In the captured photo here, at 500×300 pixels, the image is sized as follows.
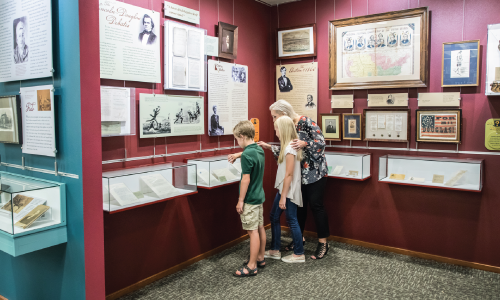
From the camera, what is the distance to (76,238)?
247cm

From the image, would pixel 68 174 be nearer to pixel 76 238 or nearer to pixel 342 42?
pixel 76 238

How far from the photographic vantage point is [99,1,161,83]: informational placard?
3021 mm

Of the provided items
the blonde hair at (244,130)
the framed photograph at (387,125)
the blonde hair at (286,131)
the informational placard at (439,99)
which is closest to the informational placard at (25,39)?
the blonde hair at (244,130)

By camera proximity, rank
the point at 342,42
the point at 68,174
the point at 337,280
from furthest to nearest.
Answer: the point at 342,42 → the point at 337,280 → the point at 68,174

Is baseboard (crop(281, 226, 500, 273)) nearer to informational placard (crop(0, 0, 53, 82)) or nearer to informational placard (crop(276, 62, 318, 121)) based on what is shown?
informational placard (crop(276, 62, 318, 121))

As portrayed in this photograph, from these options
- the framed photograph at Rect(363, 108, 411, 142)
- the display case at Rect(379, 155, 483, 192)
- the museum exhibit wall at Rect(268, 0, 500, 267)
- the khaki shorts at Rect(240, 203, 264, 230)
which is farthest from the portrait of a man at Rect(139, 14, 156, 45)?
the display case at Rect(379, 155, 483, 192)

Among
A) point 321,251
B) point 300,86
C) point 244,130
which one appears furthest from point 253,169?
point 300,86

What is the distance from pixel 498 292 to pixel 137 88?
3644 millimetres

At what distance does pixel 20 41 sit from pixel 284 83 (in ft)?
10.3

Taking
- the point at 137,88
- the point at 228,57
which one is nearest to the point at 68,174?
the point at 137,88

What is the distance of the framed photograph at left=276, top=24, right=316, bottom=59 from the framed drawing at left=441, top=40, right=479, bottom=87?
1.52 m

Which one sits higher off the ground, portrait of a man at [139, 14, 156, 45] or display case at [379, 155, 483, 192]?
portrait of a man at [139, 14, 156, 45]

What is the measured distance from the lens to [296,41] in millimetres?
4863

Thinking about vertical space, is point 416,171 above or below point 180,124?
below
